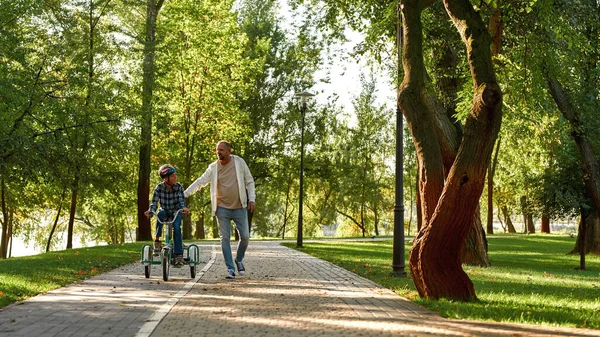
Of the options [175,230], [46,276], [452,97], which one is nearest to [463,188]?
[175,230]

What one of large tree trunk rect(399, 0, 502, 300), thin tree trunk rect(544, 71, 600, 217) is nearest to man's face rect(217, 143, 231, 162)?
large tree trunk rect(399, 0, 502, 300)

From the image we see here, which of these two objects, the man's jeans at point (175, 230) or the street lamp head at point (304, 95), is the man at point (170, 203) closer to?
the man's jeans at point (175, 230)

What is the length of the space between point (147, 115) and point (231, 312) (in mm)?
22005

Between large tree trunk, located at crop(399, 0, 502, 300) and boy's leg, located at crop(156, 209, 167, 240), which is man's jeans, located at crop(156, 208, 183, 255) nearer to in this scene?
boy's leg, located at crop(156, 209, 167, 240)

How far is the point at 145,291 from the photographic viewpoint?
11680 millimetres

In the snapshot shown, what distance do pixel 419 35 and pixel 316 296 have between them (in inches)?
155

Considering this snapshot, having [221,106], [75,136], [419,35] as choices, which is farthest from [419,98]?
[221,106]

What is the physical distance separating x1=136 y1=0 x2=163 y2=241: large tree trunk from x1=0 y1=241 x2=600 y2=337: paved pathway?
17878mm

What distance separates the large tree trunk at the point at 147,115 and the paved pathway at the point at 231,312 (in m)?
17.9

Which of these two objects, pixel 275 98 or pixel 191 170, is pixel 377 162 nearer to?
pixel 275 98

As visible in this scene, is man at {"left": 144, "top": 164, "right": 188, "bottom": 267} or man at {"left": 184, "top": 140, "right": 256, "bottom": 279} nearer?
man at {"left": 144, "top": 164, "right": 188, "bottom": 267}

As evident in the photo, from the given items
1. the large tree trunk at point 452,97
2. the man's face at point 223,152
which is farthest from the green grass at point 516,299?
the man's face at point 223,152

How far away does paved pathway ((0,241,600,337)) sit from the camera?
770 cm

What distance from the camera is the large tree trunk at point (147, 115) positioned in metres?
31.1
